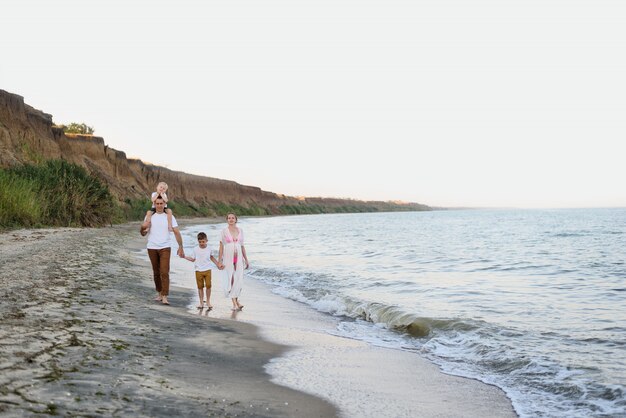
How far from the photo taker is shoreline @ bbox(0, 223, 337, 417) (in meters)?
3.53

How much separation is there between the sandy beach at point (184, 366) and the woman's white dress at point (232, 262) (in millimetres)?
737

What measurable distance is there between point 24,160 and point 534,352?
28.2 metres

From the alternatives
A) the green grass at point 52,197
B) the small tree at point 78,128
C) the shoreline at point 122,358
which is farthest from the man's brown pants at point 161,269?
the small tree at point 78,128

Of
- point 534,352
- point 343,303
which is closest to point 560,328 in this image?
point 534,352

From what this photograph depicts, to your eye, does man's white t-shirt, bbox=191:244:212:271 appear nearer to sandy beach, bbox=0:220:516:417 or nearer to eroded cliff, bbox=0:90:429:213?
sandy beach, bbox=0:220:516:417

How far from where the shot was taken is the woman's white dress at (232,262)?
9078 millimetres

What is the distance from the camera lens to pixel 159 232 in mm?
8641

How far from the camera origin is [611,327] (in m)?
8.14

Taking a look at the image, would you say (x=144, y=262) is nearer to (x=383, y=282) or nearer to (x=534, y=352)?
(x=383, y=282)

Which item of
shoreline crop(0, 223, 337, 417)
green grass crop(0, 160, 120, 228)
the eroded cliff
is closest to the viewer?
shoreline crop(0, 223, 337, 417)

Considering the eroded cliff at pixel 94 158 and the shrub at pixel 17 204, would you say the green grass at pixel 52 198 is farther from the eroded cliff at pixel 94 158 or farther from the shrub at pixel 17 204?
the eroded cliff at pixel 94 158

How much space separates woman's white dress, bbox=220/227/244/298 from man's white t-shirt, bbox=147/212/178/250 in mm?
A: 905

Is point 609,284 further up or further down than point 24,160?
further down

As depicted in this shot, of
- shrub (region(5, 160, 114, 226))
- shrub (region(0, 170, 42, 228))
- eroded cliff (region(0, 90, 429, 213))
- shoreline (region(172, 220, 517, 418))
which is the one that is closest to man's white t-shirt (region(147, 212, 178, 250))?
shoreline (region(172, 220, 517, 418))
